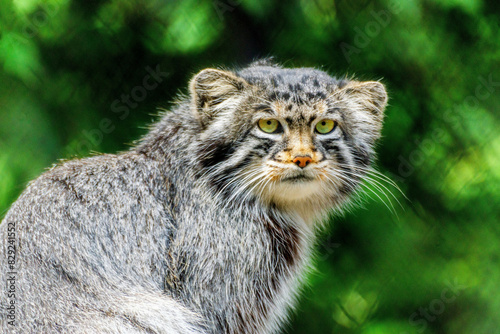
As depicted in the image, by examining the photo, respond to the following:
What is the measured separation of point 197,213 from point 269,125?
2.89 feet

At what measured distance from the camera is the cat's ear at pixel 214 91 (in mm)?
4527

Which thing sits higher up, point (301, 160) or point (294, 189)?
point (301, 160)

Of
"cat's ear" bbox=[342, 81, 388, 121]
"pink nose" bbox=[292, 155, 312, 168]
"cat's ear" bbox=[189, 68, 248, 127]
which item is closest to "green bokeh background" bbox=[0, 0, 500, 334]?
"cat's ear" bbox=[342, 81, 388, 121]

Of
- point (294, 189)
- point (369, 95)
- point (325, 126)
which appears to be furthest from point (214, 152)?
point (369, 95)

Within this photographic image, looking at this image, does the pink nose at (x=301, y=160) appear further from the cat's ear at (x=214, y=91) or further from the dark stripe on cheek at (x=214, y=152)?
the cat's ear at (x=214, y=91)

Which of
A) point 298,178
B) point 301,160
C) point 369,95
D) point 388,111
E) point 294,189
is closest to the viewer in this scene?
point 301,160

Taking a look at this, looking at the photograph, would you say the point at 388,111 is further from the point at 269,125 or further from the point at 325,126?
the point at 269,125

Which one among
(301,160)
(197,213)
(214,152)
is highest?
(214,152)

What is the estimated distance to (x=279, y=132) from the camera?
440 cm

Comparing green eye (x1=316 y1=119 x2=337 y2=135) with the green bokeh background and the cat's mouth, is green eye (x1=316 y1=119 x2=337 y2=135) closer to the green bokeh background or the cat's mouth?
the cat's mouth

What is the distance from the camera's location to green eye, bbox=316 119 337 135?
4488 mm

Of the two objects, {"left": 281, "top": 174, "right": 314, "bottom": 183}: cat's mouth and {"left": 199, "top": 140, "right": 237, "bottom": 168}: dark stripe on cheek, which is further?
{"left": 199, "top": 140, "right": 237, "bottom": 168}: dark stripe on cheek

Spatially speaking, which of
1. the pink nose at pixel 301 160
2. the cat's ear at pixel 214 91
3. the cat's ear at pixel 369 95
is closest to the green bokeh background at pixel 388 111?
the cat's ear at pixel 369 95

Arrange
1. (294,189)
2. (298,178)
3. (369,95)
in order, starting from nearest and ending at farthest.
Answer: (298,178), (294,189), (369,95)
